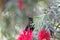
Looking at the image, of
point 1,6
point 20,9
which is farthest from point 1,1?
point 20,9

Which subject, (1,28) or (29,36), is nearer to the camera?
(29,36)

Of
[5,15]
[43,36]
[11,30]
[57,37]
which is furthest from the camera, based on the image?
[11,30]

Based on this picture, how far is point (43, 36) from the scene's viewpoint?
105cm

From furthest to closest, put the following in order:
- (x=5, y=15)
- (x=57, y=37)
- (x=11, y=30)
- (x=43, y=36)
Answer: (x=11, y=30) → (x=5, y=15) → (x=57, y=37) → (x=43, y=36)

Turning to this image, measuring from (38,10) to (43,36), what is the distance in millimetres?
522

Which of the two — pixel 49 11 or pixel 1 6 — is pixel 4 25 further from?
pixel 49 11

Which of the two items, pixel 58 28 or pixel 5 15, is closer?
pixel 58 28

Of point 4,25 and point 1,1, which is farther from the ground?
point 1,1

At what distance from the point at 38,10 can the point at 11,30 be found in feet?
1.03

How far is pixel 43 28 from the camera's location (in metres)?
1.11

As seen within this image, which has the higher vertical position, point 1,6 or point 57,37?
point 1,6

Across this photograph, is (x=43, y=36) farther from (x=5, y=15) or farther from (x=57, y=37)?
(x=5, y=15)

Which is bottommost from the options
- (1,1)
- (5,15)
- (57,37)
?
(57,37)

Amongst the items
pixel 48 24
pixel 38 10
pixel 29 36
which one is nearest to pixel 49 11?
pixel 48 24
